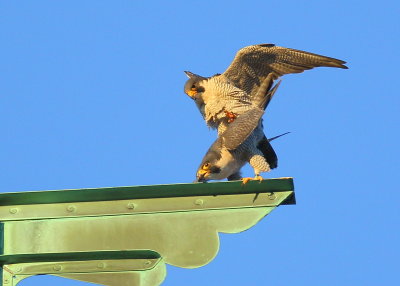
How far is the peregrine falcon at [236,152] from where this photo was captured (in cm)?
672

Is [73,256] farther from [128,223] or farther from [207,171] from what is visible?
[207,171]

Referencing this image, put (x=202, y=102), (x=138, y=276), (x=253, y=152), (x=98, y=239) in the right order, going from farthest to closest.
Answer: (x=202, y=102), (x=253, y=152), (x=98, y=239), (x=138, y=276)

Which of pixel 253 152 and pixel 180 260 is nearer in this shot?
pixel 180 260

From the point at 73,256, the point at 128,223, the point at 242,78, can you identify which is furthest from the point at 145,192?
the point at 242,78

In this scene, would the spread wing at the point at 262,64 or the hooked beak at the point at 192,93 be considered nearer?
the hooked beak at the point at 192,93

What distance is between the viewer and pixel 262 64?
7887 millimetres

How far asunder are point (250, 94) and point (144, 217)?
443 centimetres

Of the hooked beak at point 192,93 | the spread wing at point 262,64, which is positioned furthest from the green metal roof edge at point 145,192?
the spread wing at point 262,64

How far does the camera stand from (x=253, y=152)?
6.82m

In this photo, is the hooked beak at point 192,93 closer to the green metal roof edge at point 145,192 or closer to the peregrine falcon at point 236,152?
the peregrine falcon at point 236,152

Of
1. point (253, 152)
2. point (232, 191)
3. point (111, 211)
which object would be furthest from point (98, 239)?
point (253, 152)

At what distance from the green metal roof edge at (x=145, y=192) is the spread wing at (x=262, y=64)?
4.23 metres

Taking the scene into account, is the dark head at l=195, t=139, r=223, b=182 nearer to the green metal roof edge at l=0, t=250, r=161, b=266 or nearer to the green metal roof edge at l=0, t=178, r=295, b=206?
the green metal roof edge at l=0, t=178, r=295, b=206

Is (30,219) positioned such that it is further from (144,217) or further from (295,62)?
(295,62)
